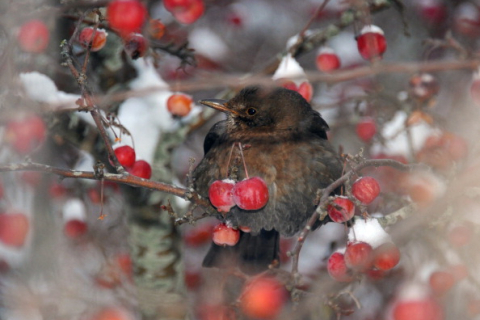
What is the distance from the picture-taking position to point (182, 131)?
3967 mm

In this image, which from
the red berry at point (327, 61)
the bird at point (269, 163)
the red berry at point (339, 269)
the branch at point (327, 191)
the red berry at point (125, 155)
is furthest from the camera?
the red berry at point (327, 61)

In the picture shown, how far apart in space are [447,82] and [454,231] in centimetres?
318

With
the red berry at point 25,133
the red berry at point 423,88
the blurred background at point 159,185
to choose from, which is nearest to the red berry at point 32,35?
the blurred background at point 159,185

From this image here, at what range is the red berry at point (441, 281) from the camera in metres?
3.39

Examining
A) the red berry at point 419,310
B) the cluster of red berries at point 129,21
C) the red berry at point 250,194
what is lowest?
the red berry at point 419,310

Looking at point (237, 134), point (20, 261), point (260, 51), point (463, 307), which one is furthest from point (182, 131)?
point (260, 51)

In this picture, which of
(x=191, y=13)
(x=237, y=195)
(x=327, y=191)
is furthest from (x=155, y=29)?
(x=327, y=191)

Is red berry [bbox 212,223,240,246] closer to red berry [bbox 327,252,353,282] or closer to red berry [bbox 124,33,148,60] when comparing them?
red berry [bbox 327,252,353,282]

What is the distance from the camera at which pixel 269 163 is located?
10.9 feet

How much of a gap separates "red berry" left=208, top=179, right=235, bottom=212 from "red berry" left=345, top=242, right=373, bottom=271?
2.02 feet

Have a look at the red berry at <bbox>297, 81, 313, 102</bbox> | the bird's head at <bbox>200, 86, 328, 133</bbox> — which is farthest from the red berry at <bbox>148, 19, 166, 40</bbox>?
the red berry at <bbox>297, 81, 313, 102</bbox>

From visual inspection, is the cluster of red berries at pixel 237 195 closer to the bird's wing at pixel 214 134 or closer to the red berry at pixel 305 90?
the bird's wing at pixel 214 134

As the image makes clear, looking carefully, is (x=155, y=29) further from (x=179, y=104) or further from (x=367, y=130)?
(x=367, y=130)

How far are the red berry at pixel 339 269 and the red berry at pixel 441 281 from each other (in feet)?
3.24
